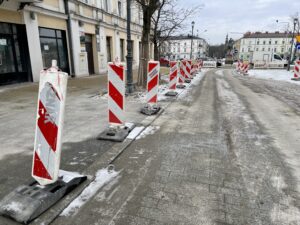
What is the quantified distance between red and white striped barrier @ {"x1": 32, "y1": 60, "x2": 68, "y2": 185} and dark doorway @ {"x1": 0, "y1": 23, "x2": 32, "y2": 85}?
10.5 metres

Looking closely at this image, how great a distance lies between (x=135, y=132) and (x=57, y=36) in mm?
12245

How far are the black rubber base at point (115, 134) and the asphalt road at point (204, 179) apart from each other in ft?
1.11

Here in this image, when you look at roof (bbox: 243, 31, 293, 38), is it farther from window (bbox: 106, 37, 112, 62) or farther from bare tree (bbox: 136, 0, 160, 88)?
bare tree (bbox: 136, 0, 160, 88)

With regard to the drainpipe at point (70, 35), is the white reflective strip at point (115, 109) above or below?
below

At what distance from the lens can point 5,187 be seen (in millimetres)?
2941

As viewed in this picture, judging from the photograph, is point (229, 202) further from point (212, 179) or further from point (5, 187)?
point (5, 187)

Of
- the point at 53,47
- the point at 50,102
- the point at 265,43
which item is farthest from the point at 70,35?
the point at 265,43

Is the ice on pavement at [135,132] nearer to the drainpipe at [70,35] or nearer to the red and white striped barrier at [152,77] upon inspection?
the red and white striped barrier at [152,77]

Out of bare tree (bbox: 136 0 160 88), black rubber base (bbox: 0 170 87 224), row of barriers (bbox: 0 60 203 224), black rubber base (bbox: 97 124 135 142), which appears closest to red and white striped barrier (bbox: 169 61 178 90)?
bare tree (bbox: 136 0 160 88)

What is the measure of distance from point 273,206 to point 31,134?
4.65 m

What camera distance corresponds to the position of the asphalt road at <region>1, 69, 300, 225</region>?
245cm

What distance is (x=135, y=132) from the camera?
5.03 m

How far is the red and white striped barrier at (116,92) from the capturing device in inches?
170

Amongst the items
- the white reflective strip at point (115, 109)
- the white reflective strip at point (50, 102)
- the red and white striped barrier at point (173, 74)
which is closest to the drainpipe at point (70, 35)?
the red and white striped barrier at point (173, 74)
